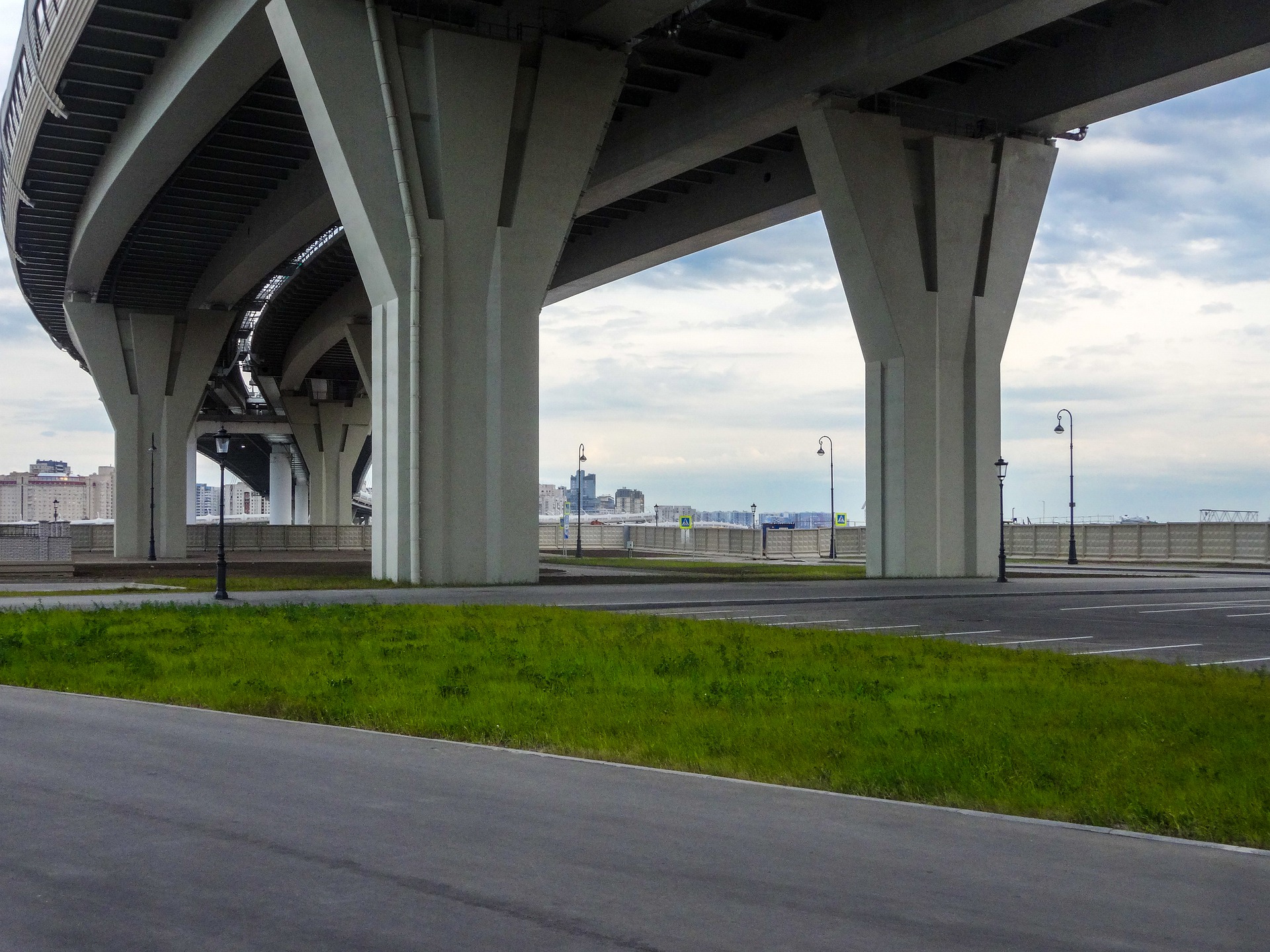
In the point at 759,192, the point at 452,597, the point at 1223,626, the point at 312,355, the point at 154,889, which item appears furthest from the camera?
the point at 312,355

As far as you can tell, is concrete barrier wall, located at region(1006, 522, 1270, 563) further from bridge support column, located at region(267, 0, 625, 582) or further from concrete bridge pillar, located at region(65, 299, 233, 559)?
concrete bridge pillar, located at region(65, 299, 233, 559)

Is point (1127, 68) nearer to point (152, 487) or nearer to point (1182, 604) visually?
point (1182, 604)

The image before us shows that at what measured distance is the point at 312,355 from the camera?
7575 centimetres

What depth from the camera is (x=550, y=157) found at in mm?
28125

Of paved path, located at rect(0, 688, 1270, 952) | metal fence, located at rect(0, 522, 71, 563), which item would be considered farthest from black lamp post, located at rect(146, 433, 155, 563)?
paved path, located at rect(0, 688, 1270, 952)

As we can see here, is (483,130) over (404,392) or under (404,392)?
over

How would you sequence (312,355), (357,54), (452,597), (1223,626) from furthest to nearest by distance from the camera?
(312,355) < (357,54) < (452,597) < (1223,626)

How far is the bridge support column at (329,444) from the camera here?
3772 inches

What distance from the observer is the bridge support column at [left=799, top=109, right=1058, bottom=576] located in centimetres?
3166

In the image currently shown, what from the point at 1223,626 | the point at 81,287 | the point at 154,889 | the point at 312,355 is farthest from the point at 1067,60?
the point at 312,355

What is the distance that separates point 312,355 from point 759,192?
146 ft

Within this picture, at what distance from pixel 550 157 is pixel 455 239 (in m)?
3.06

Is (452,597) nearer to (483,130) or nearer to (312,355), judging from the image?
(483,130)

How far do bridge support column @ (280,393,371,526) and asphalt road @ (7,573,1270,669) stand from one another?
A: 7017 cm
